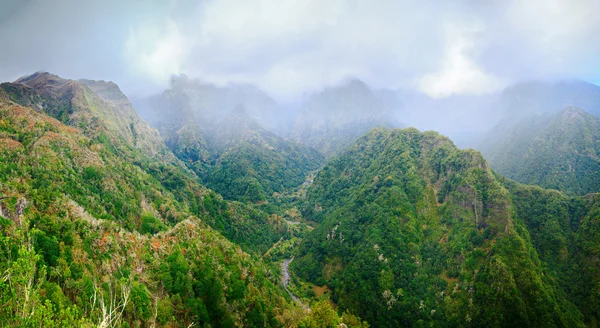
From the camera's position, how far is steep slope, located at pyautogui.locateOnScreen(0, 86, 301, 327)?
4738 centimetres

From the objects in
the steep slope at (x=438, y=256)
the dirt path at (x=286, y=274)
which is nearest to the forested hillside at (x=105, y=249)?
the dirt path at (x=286, y=274)

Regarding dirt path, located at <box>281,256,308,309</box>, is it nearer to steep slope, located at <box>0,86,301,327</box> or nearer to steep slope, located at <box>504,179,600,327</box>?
steep slope, located at <box>0,86,301,327</box>

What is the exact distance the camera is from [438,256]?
14700cm

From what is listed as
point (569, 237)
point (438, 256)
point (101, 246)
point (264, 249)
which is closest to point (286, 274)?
point (264, 249)

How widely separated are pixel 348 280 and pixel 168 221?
88199 mm

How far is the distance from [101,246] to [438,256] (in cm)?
13682

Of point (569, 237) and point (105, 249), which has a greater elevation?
point (105, 249)

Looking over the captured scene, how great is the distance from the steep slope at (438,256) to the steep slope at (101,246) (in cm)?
4933

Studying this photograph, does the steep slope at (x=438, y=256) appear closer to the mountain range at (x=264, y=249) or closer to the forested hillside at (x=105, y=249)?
the mountain range at (x=264, y=249)

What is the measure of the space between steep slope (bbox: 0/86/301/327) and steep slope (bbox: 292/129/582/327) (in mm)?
49331

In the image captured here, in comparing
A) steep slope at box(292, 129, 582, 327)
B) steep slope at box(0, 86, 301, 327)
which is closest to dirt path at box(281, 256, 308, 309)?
steep slope at box(292, 129, 582, 327)

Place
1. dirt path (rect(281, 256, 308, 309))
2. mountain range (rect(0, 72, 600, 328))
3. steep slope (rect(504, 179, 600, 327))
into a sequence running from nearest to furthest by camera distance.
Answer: mountain range (rect(0, 72, 600, 328)) → steep slope (rect(504, 179, 600, 327)) → dirt path (rect(281, 256, 308, 309))

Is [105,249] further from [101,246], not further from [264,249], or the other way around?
[264,249]

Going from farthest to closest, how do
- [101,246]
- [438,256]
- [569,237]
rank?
[438,256] < [569,237] < [101,246]
